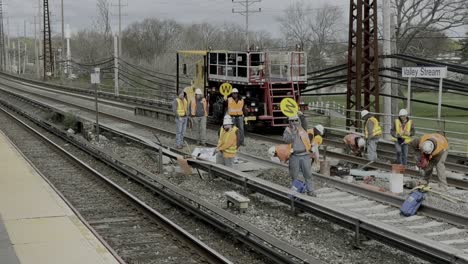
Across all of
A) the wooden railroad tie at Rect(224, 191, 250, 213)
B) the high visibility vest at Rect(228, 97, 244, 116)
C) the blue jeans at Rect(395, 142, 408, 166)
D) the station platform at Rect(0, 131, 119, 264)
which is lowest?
the station platform at Rect(0, 131, 119, 264)

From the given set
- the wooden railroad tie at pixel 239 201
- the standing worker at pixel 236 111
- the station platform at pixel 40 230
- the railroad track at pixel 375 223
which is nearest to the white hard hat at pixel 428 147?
the railroad track at pixel 375 223

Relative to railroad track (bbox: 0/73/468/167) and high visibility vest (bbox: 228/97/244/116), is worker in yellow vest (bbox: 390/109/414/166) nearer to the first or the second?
railroad track (bbox: 0/73/468/167)

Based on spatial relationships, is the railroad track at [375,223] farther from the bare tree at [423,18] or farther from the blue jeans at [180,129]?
the bare tree at [423,18]

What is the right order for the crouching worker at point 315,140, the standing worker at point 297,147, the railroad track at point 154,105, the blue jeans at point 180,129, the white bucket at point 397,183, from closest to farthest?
the standing worker at point 297,147
the white bucket at point 397,183
the crouching worker at point 315,140
the railroad track at point 154,105
the blue jeans at point 180,129

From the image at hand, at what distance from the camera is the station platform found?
8047 millimetres

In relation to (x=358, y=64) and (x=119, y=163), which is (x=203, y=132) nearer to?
(x=119, y=163)

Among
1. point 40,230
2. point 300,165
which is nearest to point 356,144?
point 300,165

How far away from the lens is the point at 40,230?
9562mm

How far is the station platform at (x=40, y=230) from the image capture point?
26.4 ft

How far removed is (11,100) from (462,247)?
43566 mm

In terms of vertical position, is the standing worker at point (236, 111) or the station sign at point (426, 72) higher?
the station sign at point (426, 72)

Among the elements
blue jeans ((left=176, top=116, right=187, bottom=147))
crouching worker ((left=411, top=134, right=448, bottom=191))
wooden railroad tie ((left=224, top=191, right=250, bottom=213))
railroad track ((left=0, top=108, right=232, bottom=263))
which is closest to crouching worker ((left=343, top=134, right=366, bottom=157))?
crouching worker ((left=411, top=134, right=448, bottom=191))

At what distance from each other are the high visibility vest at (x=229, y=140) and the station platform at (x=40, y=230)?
12.8 ft

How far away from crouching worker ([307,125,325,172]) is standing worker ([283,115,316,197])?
196cm
